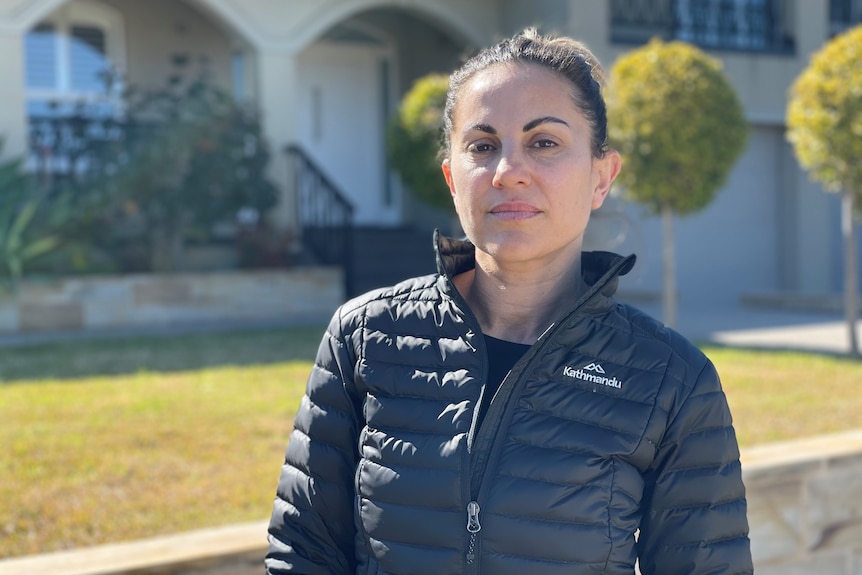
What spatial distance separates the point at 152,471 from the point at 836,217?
1313 centimetres

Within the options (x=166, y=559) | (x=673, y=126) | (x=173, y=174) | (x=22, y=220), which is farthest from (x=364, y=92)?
(x=166, y=559)

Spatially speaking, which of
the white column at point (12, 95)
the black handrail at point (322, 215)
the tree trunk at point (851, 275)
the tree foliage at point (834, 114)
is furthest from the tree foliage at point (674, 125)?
the white column at point (12, 95)

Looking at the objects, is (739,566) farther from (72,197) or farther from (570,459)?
(72,197)

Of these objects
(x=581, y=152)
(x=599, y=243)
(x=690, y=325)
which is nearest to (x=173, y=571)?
(x=581, y=152)

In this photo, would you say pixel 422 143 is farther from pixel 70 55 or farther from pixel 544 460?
pixel 544 460

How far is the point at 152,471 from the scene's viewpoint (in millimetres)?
4480

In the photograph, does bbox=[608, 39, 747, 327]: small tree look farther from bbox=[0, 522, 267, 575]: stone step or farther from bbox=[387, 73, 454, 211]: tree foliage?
bbox=[0, 522, 267, 575]: stone step

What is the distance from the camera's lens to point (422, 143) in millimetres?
10445

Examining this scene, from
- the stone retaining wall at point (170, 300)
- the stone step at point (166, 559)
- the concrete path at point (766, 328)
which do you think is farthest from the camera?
the stone retaining wall at point (170, 300)

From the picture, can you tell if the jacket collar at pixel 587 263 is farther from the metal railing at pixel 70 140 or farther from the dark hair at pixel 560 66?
the metal railing at pixel 70 140

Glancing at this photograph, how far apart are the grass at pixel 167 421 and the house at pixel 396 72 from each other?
3.67 m

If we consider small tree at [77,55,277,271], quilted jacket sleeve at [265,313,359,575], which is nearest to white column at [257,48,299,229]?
small tree at [77,55,277,271]

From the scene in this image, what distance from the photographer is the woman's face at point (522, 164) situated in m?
1.83

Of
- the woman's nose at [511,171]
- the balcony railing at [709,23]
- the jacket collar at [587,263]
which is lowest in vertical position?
the jacket collar at [587,263]
